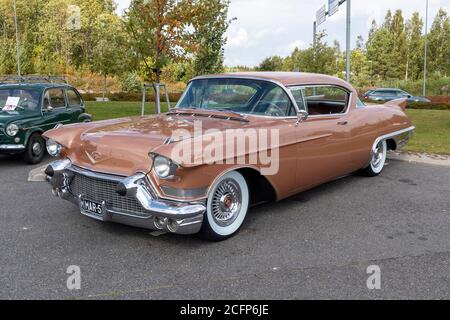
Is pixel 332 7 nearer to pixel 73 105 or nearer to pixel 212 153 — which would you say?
pixel 73 105

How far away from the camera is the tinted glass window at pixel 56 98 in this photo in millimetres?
8711

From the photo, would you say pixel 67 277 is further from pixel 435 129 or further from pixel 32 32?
pixel 32 32

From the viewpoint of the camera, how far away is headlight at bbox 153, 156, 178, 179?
362cm

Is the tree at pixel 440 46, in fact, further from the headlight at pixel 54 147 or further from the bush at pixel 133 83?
the headlight at pixel 54 147

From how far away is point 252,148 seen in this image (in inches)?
165

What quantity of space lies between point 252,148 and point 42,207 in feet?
8.57

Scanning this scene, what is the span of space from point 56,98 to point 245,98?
5.34 m

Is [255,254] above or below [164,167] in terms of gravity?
below

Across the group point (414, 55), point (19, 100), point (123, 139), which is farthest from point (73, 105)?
point (414, 55)

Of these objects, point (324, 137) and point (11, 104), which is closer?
point (324, 137)

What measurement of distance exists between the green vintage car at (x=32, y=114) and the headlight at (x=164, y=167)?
15.9ft

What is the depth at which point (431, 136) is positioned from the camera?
10.3 meters

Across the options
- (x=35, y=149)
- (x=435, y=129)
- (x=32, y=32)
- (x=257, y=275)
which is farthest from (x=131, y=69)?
(x=32, y=32)
